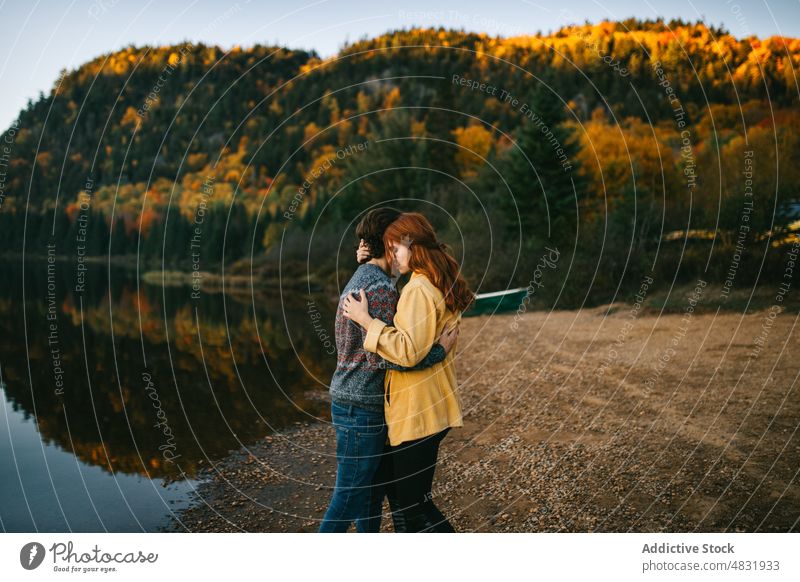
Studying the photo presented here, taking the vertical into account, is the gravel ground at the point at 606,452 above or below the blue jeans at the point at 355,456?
below

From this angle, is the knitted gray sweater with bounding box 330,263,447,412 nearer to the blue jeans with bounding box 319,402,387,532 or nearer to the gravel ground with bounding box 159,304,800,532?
the blue jeans with bounding box 319,402,387,532

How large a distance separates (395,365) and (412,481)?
0.58 meters

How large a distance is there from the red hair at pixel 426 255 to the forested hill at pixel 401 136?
651 centimetres

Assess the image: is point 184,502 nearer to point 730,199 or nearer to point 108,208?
point 730,199

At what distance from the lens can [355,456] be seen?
2891 mm

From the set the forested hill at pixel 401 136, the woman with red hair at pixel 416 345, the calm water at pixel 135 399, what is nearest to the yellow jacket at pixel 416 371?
the woman with red hair at pixel 416 345

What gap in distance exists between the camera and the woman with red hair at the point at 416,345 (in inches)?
107

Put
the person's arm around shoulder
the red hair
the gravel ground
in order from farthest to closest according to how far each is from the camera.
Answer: the gravel ground < the red hair < the person's arm around shoulder

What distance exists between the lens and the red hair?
282cm

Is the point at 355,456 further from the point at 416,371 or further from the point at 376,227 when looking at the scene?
the point at 376,227

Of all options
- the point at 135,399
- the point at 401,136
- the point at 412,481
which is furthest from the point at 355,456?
the point at 401,136

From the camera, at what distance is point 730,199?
14.7 metres

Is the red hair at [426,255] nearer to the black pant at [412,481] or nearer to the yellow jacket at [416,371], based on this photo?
the yellow jacket at [416,371]

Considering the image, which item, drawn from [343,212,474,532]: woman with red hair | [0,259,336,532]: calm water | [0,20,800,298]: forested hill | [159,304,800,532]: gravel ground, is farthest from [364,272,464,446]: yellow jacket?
[0,20,800,298]: forested hill
